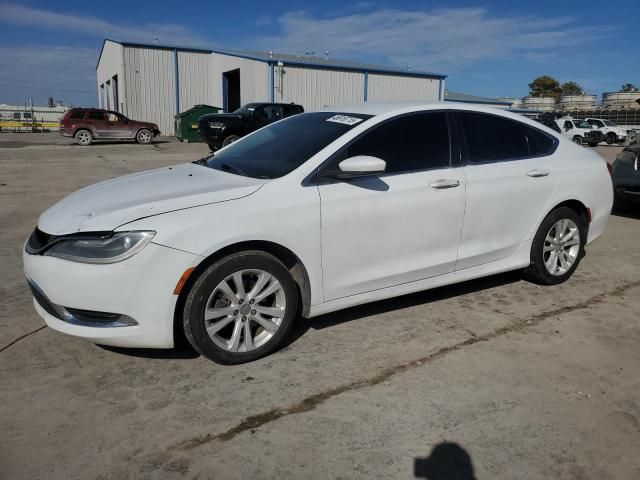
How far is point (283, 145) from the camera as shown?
4039 millimetres

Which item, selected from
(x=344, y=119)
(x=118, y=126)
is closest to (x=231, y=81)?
(x=118, y=126)

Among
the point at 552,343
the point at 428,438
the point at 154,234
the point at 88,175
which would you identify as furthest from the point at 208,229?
the point at 88,175

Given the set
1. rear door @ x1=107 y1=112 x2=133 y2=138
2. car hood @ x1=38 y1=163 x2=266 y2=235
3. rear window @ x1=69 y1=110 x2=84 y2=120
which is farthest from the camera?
rear door @ x1=107 y1=112 x2=133 y2=138

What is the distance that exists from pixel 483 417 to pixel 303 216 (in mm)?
1552

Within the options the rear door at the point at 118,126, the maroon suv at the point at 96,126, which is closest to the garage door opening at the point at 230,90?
A: the maroon suv at the point at 96,126

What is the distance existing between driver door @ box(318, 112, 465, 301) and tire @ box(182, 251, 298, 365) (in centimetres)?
35

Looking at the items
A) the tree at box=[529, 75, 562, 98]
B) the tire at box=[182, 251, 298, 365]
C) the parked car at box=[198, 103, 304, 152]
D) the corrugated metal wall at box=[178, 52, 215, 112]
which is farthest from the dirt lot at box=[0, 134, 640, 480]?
the tree at box=[529, 75, 562, 98]

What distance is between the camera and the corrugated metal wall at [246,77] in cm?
2830

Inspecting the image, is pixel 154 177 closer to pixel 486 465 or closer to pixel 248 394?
pixel 248 394

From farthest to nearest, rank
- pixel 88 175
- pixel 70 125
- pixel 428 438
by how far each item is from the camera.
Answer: pixel 70 125
pixel 88 175
pixel 428 438

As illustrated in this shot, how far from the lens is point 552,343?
3.77 m

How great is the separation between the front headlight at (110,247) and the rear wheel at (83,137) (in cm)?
2227

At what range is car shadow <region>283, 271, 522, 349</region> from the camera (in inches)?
157

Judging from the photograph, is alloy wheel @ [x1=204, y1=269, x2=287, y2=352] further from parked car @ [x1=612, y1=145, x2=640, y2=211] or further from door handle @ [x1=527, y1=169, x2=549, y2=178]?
parked car @ [x1=612, y1=145, x2=640, y2=211]
